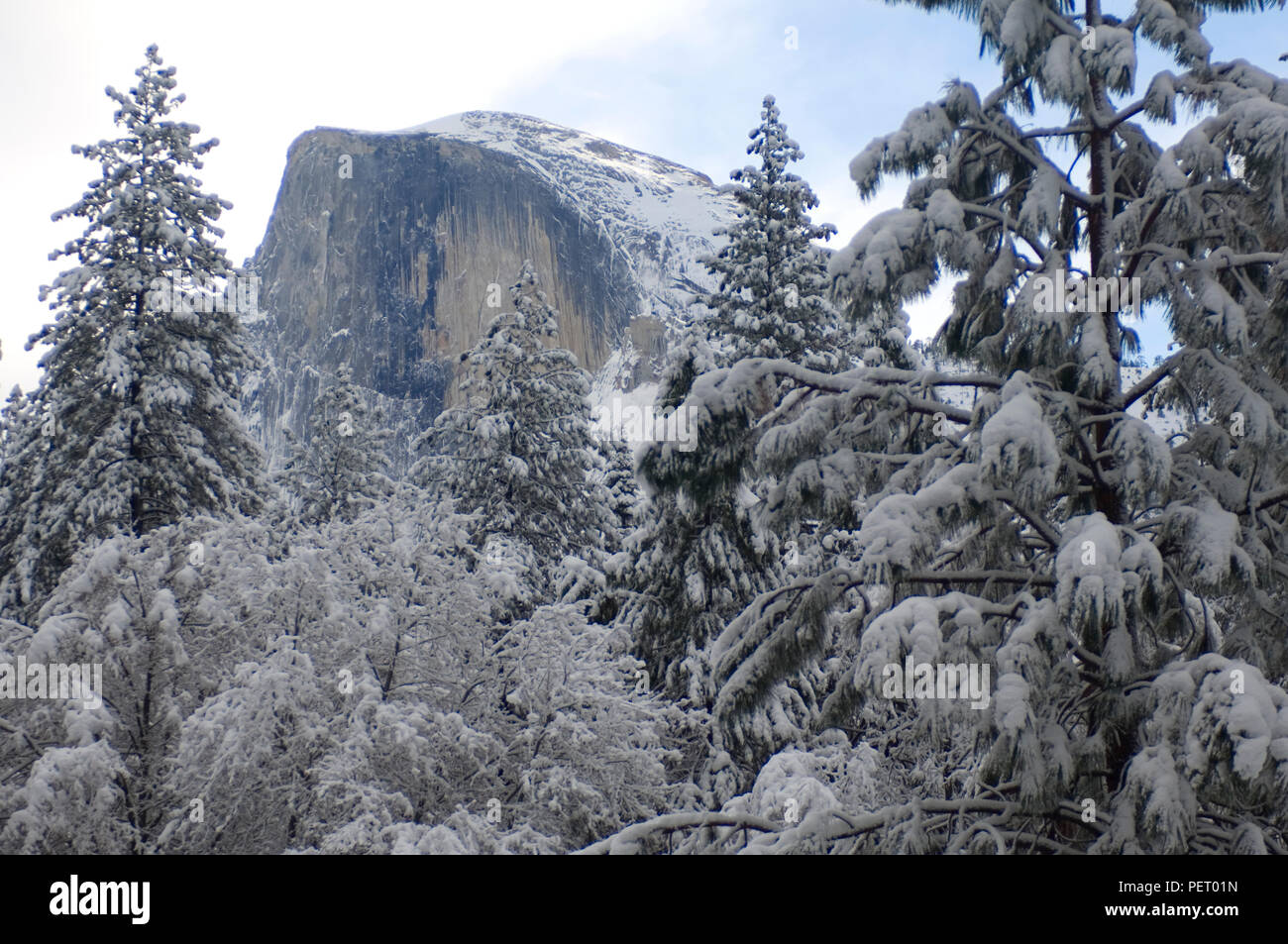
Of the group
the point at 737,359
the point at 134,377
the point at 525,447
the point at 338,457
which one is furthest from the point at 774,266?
the point at 338,457

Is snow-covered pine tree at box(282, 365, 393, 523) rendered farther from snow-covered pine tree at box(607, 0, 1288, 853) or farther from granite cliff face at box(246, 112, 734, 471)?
granite cliff face at box(246, 112, 734, 471)

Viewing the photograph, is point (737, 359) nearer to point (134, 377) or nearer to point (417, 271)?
point (134, 377)

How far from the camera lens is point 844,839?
17.1ft

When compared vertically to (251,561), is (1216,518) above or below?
below

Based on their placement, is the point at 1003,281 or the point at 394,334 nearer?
the point at 1003,281

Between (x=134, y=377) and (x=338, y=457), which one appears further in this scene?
(x=338, y=457)

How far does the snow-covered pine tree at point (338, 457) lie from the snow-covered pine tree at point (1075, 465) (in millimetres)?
20378

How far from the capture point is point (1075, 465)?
505 centimetres

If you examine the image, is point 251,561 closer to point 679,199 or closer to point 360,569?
point 360,569

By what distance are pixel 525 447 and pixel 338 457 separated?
8.65 m

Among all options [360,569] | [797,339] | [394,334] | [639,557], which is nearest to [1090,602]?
[360,569]

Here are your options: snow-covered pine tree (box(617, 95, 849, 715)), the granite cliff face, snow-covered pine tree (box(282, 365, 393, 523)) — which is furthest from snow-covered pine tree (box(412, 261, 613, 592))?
the granite cliff face

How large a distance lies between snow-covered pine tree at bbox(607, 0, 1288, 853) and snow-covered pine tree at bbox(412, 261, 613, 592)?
12863 millimetres
